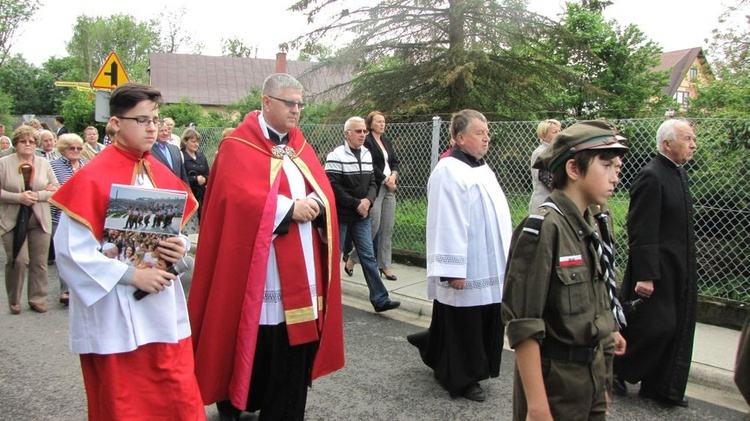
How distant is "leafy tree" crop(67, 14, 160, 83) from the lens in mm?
61875

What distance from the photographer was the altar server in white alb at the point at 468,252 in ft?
13.5

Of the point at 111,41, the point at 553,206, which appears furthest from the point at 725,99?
the point at 111,41

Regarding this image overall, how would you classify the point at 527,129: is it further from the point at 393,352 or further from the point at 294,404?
the point at 294,404

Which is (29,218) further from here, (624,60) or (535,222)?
(624,60)

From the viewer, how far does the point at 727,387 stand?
4512 mm

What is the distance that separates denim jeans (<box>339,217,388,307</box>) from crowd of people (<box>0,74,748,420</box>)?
1.58 m

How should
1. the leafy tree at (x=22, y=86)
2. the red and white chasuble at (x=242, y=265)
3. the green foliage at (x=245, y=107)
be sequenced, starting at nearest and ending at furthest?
the red and white chasuble at (x=242, y=265), the green foliage at (x=245, y=107), the leafy tree at (x=22, y=86)

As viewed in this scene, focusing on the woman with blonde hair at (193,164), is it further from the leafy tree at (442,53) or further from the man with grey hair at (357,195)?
the leafy tree at (442,53)

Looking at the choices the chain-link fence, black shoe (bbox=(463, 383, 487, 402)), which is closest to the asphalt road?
black shoe (bbox=(463, 383, 487, 402))

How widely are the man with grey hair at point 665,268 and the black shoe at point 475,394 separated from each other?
1.01 meters

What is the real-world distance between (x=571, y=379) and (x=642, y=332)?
7.59ft

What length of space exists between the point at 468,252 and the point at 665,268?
131cm

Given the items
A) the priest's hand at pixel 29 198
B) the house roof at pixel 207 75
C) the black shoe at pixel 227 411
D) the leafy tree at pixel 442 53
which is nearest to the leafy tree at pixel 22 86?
the house roof at pixel 207 75

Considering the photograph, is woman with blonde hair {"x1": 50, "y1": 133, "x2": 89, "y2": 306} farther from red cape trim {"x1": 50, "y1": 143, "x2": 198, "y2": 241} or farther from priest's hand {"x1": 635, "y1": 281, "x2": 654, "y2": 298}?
priest's hand {"x1": 635, "y1": 281, "x2": 654, "y2": 298}
